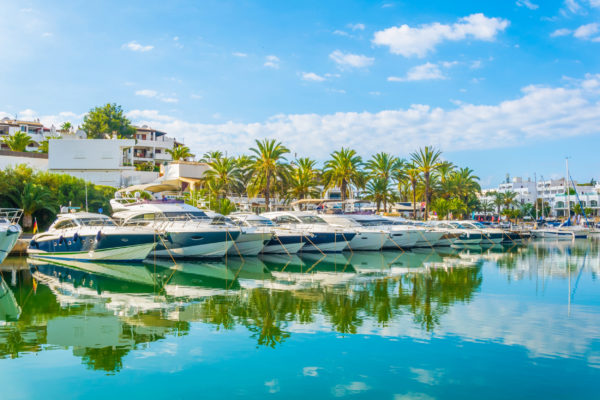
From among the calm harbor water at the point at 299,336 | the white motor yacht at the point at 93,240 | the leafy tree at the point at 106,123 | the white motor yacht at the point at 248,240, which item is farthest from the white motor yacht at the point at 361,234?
the leafy tree at the point at 106,123

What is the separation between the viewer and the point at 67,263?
93.9ft

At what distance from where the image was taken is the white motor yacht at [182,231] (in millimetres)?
27844

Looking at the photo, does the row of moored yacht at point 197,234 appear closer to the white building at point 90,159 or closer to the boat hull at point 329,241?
the boat hull at point 329,241

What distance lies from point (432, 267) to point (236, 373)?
20.0 m

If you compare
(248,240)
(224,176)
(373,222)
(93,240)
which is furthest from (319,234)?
(224,176)

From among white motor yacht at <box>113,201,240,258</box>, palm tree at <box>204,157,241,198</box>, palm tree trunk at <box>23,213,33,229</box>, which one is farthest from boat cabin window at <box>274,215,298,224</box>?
palm tree trunk at <box>23,213,33,229</box>

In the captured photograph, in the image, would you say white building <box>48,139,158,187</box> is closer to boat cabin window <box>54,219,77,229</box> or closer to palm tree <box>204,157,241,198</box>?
palm tree <box>204,157,241,198</box>

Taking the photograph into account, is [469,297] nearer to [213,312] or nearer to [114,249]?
[213,312]

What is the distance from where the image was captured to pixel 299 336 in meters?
12.6

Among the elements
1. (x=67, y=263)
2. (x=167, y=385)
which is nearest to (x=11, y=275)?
(x=67, y=263)

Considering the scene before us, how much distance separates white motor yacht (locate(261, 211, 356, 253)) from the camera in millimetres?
34469

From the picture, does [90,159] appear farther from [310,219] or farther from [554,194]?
[554,194]

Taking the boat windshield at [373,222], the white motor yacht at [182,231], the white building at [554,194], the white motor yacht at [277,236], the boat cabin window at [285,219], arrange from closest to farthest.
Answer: the white motor yacht at [182,231] < the white motor yacht at [277,236] < the boat cabin window at [285,219] < the boat windshield at [373,222] < the white building at [554,194]

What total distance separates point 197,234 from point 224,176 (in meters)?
27.6
